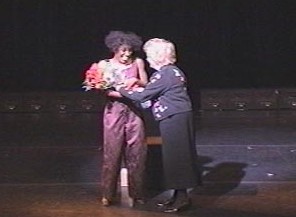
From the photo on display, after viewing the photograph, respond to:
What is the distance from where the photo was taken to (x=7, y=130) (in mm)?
10109

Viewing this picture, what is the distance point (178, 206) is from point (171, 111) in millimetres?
690

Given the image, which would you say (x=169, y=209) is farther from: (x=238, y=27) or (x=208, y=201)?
(x=238, y=27)

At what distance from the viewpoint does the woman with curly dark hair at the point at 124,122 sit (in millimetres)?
6219

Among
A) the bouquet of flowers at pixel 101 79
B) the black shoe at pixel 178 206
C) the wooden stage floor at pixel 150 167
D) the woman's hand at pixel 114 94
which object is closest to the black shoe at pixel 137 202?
the wooden stage floor at pixel 150 167

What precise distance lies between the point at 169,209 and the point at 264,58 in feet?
19.4

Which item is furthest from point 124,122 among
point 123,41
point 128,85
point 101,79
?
point 123,41

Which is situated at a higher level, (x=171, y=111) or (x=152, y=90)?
(x=152, y=90)

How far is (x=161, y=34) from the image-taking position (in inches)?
464

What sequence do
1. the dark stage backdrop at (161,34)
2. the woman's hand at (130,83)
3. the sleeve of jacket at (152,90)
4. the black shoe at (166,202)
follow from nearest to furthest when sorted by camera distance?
the sleeve of jacket at (152,90) < the woman's hand at (130,83) < the black shoe at (166,202) < the dark stage backdrop at (161,34)

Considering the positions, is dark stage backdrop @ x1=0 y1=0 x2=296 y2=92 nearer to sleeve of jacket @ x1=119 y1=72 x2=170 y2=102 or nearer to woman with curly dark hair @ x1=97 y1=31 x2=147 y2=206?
woman with curly dark hair @ x1=97 y1=31 x2=147 y2=206

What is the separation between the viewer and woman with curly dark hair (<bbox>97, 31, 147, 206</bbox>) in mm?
6219

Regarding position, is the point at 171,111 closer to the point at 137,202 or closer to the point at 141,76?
Answer: the point at 141,76

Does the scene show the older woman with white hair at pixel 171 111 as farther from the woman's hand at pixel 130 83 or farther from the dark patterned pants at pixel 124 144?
the dark patterned pants at pixel 124 144

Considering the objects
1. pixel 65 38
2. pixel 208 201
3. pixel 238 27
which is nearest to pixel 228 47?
pixel 238 27
